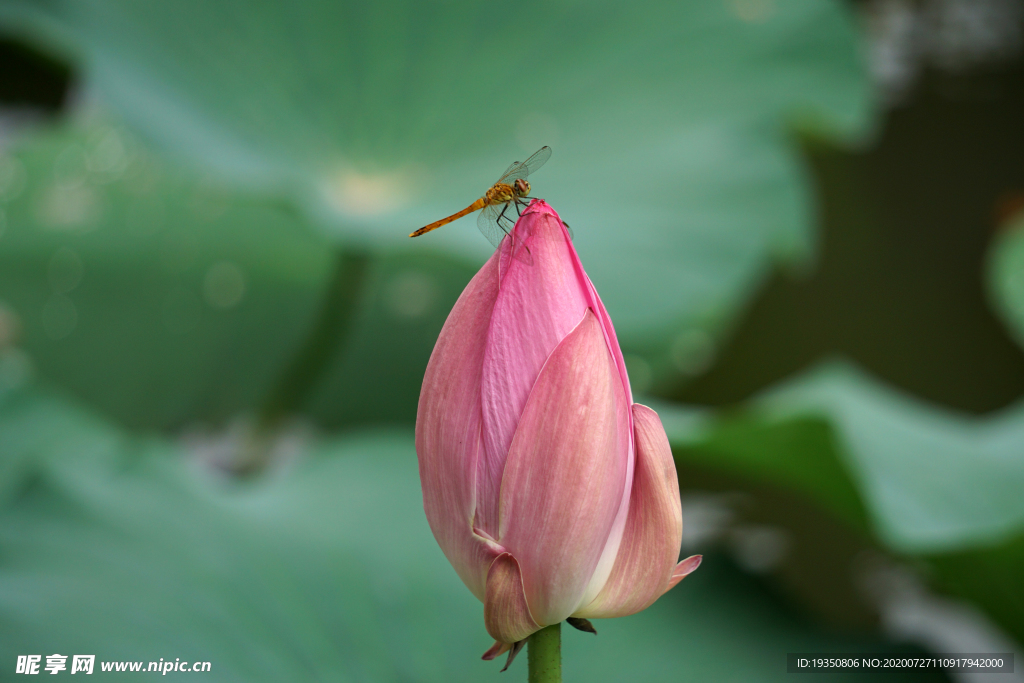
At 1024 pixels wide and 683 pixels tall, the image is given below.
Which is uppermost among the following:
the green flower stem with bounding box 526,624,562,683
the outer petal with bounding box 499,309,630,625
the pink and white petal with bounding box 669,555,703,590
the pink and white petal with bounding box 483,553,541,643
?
the outer petal with bounding box 499,309,630,625

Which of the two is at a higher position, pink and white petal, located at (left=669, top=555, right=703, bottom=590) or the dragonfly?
the dragonfly

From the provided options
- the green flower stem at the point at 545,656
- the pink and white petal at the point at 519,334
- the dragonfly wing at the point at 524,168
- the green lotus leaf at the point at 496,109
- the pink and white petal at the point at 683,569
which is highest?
the green lotus leaf at the point at 496,109

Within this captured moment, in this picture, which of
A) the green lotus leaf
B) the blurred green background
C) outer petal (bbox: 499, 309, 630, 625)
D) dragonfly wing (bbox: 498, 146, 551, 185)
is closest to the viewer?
outer petal (bbox: 499, 309, 630, 625)

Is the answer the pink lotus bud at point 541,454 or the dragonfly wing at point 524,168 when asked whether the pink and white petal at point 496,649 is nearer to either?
the pink lotus bud at point 541,454

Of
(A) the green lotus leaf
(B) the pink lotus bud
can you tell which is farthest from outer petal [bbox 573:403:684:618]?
(A) the green lotus leaf

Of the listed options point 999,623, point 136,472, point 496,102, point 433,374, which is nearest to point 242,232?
point 496,102

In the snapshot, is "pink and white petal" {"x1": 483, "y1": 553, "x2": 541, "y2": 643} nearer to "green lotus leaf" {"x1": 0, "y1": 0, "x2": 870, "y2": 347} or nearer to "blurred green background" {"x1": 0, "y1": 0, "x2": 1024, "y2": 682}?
"blurred green background" {"x1": 0, "y1": 0, "x2": 1024, "y2": 682}

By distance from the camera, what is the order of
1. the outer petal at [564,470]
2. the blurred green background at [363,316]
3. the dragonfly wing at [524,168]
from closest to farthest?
the outer petal at [564,470] < the dragonfly wing at [524,168] < the blurred green background at [363,316]

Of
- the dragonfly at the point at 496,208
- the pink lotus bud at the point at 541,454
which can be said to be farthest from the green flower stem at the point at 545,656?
the dragonfly at the point at 496,208

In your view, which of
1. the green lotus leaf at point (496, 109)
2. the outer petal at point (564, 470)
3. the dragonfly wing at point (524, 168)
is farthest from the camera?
the green lotus leaf at point (496, 109)

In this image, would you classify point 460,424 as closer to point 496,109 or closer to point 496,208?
point 496,208
